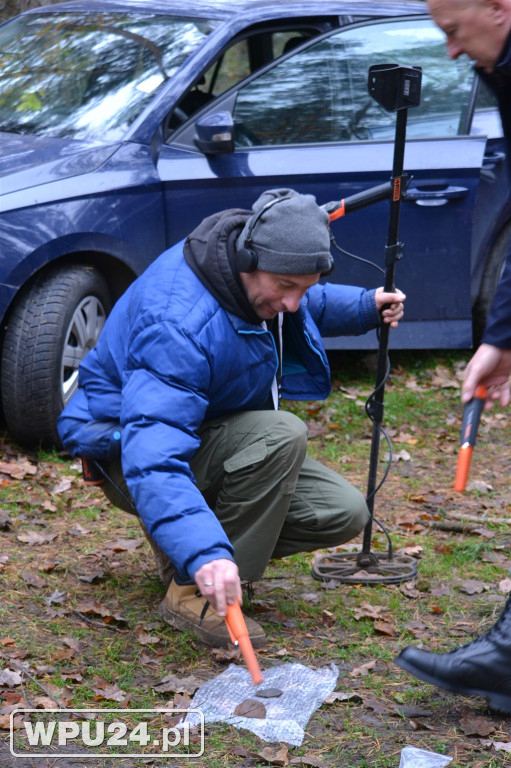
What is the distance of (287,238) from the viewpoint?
303cm

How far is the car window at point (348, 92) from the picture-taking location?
217 inches

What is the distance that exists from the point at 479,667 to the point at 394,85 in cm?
195

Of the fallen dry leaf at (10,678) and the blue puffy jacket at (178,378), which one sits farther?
the fallen dry leaf at (10,678)

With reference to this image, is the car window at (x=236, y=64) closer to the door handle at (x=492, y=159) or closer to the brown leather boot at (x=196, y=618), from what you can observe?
the door handle at (x=492, y=159)

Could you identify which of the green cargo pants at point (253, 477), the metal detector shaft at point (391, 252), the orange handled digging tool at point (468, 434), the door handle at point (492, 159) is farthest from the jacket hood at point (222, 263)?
the door handle at point (492, 159)

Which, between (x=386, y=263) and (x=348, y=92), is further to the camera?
(x=348, y=92)

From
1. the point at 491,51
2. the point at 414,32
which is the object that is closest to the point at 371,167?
the point at 414,32

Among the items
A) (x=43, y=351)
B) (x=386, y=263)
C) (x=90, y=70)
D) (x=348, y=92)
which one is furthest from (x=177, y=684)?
(x=348, y=92)

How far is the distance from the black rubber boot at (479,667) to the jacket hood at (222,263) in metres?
1.16

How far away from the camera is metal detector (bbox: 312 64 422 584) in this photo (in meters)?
3.53

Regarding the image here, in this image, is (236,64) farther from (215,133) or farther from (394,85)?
(394,85)

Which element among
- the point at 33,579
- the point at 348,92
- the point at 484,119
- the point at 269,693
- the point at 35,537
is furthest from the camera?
the point at 484,119

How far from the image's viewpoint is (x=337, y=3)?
6.00 meters

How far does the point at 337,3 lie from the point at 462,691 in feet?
14.4
